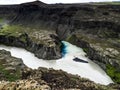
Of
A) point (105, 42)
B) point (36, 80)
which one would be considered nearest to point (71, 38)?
point (105, 42)

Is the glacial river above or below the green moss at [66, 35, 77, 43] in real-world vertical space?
above

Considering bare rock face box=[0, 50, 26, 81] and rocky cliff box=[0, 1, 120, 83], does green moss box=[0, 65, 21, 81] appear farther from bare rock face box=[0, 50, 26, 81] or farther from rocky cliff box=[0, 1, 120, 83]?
rocky cliff box=[0, 1, 120, 83]

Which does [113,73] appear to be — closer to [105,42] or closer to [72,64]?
[72,64]

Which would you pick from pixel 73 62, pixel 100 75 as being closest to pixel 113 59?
pixel 100 75

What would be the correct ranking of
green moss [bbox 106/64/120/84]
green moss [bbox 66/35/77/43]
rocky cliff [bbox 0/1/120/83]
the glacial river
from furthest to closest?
green moss [bbox 66/35/77/43]
rocky cliff [bbox 0/1/120/83]
green moss [bbox 106/64/120/84]
the glacial river

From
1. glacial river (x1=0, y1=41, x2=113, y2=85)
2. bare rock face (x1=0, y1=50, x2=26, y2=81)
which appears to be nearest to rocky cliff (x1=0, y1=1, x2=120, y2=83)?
glacial river (x1=0, y1=41, x2=113, y2=85)

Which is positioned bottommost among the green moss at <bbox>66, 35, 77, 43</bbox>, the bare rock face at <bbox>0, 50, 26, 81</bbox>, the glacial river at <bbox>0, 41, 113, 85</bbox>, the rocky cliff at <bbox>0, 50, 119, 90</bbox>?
the green moss at <bbox>66, 35, 77, 43</bbox>
